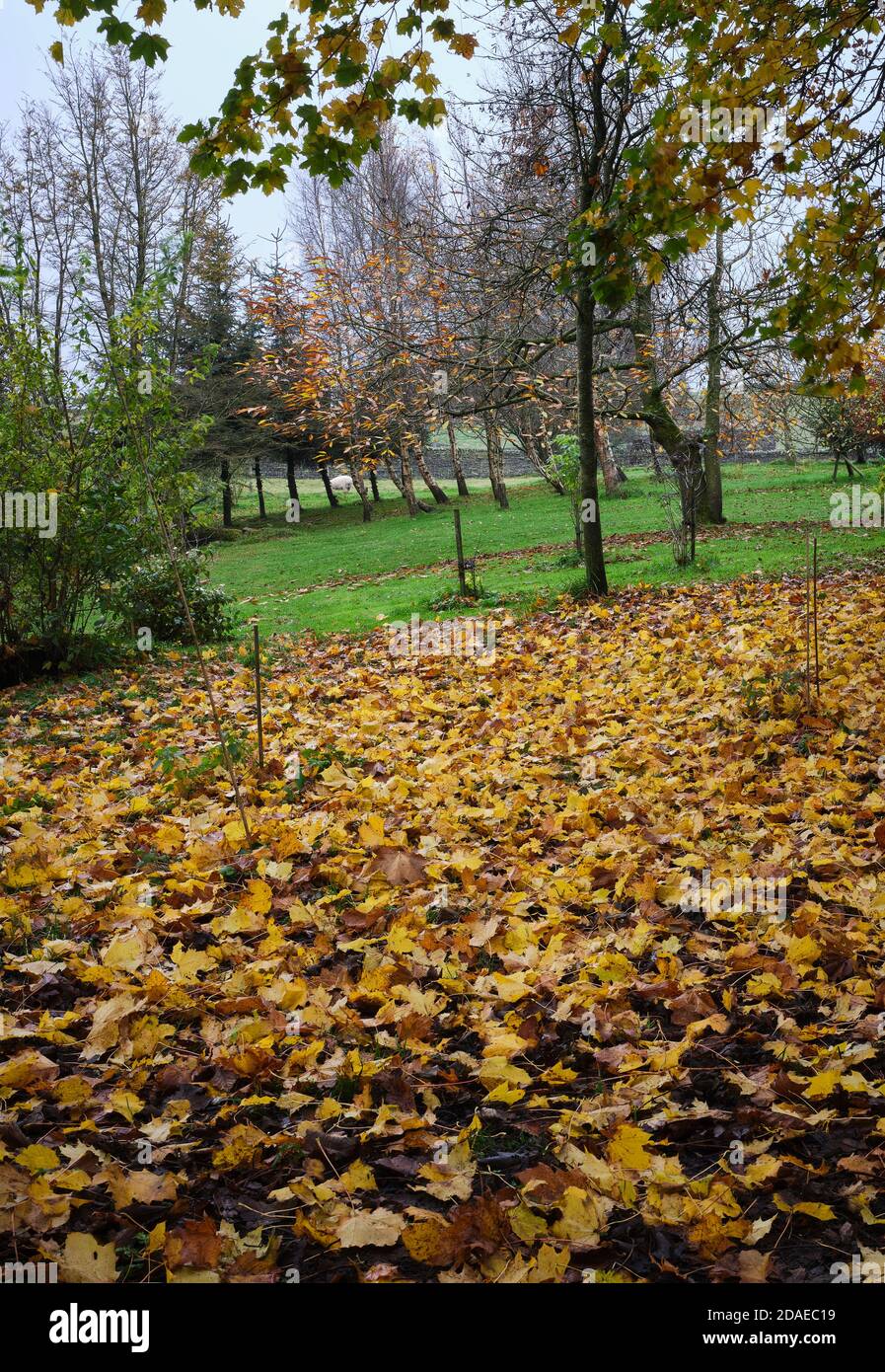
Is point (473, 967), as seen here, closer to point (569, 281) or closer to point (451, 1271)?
point (451, 1271)

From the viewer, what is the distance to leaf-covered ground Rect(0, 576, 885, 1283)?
6.57 feet

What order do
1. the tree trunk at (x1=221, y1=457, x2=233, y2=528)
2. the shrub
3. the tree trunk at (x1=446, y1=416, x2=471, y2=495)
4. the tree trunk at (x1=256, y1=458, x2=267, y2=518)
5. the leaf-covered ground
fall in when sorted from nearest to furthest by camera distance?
the leaf-covered ground, the shrub, the tree trunk at (x1=446, y1=416, x2=471, y2=495), the tree trunk at (x1=221, y1=457, x2=233, y2=528), the tree trunk at (x1=256, y1=458, x2=267, y2=518)

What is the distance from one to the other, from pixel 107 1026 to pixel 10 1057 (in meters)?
0.28

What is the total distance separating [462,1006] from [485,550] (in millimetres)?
17211

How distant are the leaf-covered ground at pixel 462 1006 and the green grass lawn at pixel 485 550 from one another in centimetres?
596

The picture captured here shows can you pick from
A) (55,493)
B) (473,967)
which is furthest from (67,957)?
(55,493)

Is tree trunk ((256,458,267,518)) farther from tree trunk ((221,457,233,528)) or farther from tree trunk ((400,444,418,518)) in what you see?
tree trunk ((400,444,418,518))

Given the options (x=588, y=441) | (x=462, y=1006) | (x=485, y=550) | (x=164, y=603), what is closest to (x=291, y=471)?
(x=485, y=550)

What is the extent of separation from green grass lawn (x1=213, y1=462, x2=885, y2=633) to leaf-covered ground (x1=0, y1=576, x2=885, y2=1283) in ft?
19.6

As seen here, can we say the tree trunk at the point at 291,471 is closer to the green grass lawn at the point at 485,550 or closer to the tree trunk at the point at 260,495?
the green grass lawn at the point at 485,550

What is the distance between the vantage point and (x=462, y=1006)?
9.37 feet

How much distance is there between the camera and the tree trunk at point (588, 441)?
9883mm

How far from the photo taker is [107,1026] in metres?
2.77

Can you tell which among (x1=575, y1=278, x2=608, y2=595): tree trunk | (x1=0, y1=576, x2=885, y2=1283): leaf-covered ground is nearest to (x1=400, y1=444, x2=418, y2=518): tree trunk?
(x1=575, y1=278, x2=608, y2=595): tree trunk
